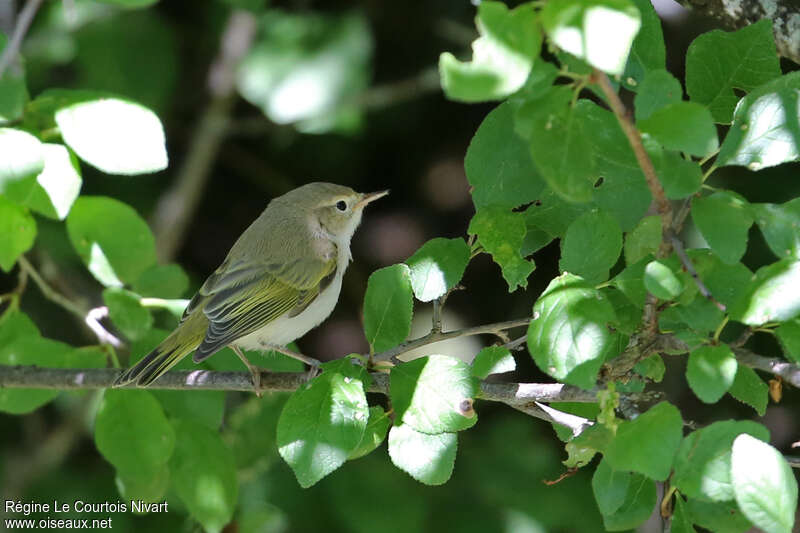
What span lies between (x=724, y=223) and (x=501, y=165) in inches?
18.7

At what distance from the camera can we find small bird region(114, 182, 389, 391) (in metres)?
2.93

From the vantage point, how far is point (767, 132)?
5.12 ft

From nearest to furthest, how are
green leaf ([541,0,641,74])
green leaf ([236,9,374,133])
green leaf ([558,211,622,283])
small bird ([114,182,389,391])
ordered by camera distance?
1. green leaf ([541,0,641,74])
2. green leaf ([558,211,622,283])
3. small bird ([114,182,389,391])
4. green leaf ([236,9,374,133])

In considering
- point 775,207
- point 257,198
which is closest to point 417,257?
point 775,207

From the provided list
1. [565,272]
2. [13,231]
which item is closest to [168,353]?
[13,231]

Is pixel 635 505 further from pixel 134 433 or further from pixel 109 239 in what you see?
pixel 109 239

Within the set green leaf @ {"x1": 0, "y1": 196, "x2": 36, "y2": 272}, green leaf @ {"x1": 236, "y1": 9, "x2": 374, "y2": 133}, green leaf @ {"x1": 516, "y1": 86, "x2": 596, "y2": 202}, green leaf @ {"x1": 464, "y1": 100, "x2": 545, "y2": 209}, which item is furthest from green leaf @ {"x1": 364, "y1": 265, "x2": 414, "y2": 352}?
green leaf @ {"x1": 236, "y1": 9, "x2": 374, "y2": 133}

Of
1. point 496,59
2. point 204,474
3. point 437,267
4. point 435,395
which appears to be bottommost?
point 204,474

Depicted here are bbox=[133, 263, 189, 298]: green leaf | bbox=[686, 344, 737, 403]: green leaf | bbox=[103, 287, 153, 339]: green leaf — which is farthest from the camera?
bbox=[133, 263, 189, 298]: green leaf

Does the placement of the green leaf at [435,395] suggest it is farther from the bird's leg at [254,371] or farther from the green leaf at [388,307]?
the bird's leg at [254,371]

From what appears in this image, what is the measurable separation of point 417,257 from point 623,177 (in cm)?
48

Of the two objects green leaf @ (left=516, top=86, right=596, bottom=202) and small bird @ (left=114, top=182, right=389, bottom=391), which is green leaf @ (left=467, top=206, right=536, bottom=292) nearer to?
green leaf @ (left=516, top=86, right=596, bottom=202)

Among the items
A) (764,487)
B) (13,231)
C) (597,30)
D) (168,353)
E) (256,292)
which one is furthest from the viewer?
(256,292)

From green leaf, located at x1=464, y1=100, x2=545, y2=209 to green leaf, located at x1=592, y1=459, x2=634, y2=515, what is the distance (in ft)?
1.83
